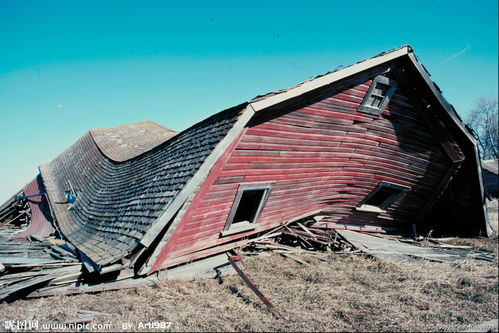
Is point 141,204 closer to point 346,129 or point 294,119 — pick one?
point 294,119

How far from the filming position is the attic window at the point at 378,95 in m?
6.87

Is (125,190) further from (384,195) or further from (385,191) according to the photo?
(384,195)

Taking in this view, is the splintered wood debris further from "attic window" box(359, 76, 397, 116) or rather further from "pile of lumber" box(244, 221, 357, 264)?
"attic window" box(359, 76, 397, 116)

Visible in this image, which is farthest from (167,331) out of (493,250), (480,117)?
(480,117)

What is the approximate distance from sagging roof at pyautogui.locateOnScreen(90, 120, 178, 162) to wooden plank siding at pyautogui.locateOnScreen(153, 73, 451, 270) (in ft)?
24.1

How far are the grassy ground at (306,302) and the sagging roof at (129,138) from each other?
8.43 meters

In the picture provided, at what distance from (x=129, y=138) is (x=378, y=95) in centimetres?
1514

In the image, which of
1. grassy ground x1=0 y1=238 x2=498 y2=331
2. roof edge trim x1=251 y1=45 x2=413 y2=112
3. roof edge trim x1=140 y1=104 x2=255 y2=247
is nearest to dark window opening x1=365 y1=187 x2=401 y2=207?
grassy ground x1=0 y1=238 x2=498 y2=331

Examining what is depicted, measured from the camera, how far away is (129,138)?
17.5 meters

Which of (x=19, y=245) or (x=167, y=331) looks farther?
A: (x=19, y=245)

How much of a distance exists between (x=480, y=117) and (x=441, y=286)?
46.3 meters

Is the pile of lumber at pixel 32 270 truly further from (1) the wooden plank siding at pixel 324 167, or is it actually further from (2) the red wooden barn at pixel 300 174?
(1) the wooden plank siding at pixel 324 167

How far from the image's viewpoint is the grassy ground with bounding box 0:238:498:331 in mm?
3908

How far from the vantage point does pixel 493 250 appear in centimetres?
796
